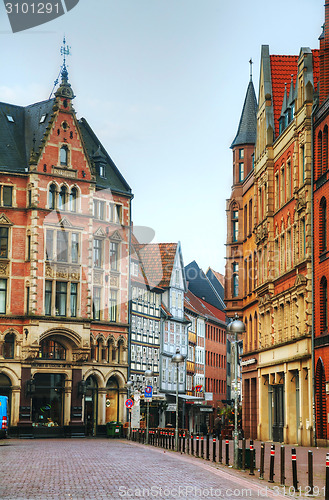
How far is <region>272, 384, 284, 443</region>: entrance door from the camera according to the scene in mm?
53375

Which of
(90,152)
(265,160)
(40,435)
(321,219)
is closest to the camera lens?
(321,219)

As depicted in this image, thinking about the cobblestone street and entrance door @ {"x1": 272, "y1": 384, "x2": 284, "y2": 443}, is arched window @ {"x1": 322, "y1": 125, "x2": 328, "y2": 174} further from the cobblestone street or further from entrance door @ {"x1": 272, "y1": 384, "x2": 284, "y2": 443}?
the cobblestone street

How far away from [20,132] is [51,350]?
696 inches

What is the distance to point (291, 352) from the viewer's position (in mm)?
49531

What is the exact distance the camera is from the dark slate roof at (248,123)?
218 feet

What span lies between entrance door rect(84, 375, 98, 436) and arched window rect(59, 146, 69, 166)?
17.0 m

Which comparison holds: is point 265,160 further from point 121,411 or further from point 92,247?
point 121,411

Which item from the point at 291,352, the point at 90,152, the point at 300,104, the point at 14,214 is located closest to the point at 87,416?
the point at 14,214

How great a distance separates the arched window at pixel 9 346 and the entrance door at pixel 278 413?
2092cm

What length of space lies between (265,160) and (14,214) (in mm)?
21343

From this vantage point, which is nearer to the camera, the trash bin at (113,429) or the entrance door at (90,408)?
the trash bin at (113,429)

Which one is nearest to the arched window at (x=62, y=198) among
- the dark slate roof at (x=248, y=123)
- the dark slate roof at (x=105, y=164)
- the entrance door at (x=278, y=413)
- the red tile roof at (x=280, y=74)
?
the dark slate roof at (x=105, y=164)

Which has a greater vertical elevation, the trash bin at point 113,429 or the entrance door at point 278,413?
the entrance door at point 278,413

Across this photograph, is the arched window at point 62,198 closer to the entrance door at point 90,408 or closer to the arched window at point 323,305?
the entrance door at point 90,408
